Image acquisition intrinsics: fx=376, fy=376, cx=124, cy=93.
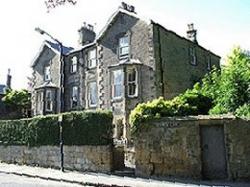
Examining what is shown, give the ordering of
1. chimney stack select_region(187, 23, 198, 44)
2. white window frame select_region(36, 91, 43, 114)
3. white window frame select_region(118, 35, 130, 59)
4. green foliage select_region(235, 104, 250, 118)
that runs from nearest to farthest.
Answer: green foliage select_region(235, 104, 250, 118)
white window frame select_region(118, 35, 130, 59)
chimney stack select_region(187, 23, 198, 44)
white window frame select_region(36, 91, 43, 114)

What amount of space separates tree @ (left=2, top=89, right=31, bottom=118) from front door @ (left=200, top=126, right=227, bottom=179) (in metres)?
31.9

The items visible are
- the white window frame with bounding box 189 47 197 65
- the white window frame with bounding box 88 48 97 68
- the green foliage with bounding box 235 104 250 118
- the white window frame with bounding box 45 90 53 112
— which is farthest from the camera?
the white window frame with bounding box 45 90 53 112

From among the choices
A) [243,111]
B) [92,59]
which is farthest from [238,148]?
[92,59]

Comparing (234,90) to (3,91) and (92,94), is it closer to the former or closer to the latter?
(92,94)

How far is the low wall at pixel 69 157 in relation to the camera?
59.2 feet

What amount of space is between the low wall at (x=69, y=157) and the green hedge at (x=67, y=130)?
0.31 meters

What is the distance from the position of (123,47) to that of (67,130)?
11759 mm

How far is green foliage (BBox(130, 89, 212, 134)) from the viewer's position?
1672 centimetres

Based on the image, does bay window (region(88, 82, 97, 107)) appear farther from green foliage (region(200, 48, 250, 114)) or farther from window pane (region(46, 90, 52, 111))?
green foliage (region(200, 48, 250, 114))

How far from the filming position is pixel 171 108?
1795 centimetres

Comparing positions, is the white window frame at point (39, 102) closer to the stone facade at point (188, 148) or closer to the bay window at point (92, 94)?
the bay window at point (92, 94)

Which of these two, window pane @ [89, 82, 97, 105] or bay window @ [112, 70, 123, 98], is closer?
bay window @ [112, 70, 123, 98]

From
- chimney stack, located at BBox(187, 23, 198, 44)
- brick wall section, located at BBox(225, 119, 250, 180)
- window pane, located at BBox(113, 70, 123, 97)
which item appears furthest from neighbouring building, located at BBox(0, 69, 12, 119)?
brick wall section, located at BBox(225, 119, 250, 180)

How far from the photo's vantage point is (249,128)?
1423 centimetres
